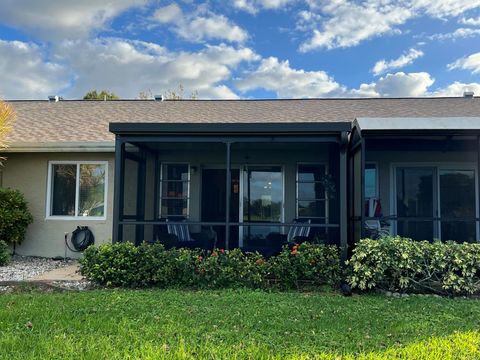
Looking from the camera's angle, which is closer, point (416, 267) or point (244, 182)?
point (416, 267)

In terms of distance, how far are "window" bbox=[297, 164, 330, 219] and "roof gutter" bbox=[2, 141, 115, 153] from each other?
14.8 ft

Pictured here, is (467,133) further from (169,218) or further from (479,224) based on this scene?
(169,218)

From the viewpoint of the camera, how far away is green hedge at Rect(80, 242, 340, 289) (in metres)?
6.39

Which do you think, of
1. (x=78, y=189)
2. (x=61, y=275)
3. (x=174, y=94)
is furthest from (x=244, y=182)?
(x=174, y=94)

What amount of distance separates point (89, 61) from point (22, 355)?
72.6 feet

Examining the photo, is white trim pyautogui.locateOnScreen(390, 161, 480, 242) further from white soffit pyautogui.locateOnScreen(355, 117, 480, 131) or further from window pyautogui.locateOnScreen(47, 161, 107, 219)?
window pyautogui.locateOnScreen(47, 161, 107, 219)

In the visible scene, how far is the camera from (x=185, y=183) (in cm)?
1013

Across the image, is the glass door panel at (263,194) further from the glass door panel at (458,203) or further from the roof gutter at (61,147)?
the glass door panel at (458,203)

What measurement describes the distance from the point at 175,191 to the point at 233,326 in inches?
240

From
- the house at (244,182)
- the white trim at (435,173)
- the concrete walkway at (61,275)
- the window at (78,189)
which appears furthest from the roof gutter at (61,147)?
the white trim at (435,173)

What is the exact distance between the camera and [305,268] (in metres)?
6.40

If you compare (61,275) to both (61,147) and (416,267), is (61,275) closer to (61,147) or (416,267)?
(61,147)

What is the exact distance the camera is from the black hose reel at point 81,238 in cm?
898

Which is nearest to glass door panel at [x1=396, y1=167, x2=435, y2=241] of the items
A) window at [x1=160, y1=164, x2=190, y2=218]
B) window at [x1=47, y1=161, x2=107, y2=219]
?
window at [x1=160, y1=164, x2=190, y2=218]
